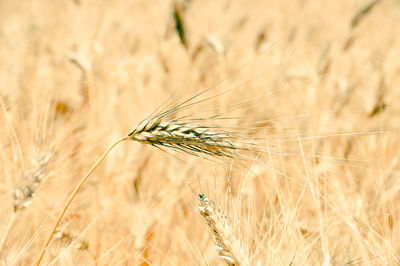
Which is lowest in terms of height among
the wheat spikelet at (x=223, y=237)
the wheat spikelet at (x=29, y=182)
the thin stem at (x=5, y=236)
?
the thin stem at (x=5, y=236)

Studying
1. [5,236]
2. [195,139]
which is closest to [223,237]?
[195,139]

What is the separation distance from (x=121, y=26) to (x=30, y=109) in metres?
0.99

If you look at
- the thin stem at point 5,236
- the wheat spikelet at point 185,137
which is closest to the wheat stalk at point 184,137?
the wheat spikelet at point 185,137

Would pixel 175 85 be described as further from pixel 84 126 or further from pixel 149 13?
pixel 149 13

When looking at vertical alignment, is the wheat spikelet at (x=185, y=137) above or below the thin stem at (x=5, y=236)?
above

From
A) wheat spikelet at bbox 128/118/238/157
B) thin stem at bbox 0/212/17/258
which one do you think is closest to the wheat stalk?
wheat spikelet at bbox 128/118/238/157

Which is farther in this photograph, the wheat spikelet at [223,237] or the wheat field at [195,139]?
the wheat field at [195,139]

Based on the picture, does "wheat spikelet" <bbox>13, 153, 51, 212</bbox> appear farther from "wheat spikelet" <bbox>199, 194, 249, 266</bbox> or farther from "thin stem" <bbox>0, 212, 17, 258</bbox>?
"wheat spikelet" <bbox>199, 194, 249, 266</bbox>

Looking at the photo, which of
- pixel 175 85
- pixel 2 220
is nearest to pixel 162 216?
pixel 2 220

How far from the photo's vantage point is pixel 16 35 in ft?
5.48

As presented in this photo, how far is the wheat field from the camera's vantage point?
63 centimetres

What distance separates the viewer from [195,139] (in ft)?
1.76

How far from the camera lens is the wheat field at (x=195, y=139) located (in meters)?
0.63

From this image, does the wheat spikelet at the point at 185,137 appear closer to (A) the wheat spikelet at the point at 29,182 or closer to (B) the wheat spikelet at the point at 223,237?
(B) the wheat spikelet at the point at 223,237
